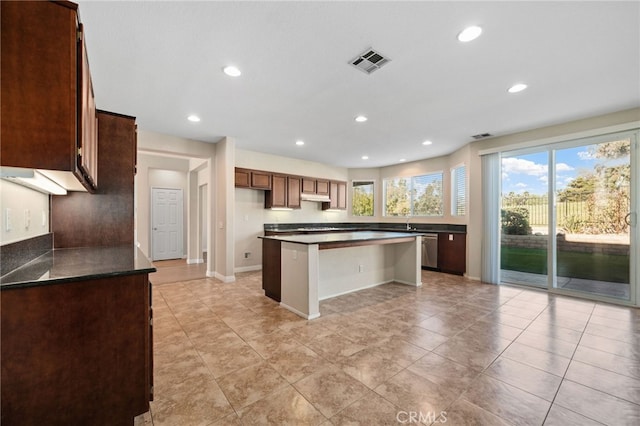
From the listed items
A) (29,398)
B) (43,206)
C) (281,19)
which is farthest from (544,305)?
(43,206)

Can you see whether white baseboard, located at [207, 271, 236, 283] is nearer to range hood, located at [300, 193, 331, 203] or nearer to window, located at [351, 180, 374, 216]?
range hood, located at [300, 193, 331, 203]

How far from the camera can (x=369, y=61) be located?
2361 millimetres

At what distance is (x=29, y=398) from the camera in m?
1.15

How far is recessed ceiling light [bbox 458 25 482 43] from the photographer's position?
193 centimetres

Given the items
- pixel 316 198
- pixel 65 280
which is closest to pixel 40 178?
pixel 65 280

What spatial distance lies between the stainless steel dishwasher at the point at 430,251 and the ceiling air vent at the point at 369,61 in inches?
168

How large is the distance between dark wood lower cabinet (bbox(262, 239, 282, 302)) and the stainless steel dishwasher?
3705 mm

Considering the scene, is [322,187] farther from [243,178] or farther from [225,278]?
[225,278]

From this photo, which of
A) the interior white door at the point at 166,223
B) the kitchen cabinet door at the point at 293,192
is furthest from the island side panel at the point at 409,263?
the interior white door at the point at 166,223

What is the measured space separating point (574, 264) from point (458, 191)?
7.70 feet

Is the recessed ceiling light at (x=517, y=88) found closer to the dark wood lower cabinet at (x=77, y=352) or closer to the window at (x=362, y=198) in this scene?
the dark wood lower cabinet at (x=77, y=352)

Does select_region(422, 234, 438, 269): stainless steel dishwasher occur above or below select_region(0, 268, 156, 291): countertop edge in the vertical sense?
below

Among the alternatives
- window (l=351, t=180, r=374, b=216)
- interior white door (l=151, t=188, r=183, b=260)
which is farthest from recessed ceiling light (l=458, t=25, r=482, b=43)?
interior white door (l=151, t=188, r=183, b=260)

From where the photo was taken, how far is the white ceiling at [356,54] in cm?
181
